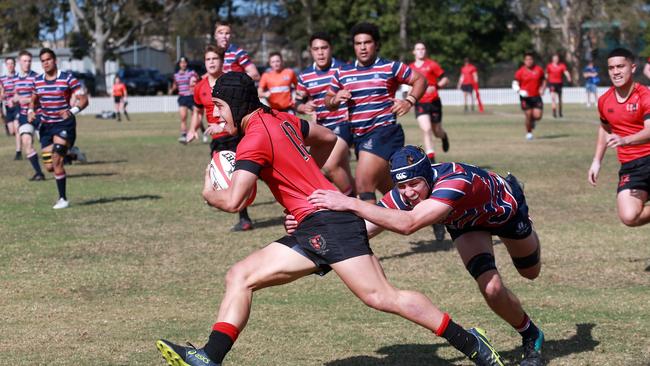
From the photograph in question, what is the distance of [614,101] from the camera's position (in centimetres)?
946

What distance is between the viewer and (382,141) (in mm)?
10547

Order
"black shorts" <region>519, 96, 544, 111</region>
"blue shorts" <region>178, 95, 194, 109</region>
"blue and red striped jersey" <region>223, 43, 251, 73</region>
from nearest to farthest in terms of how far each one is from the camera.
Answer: "blue and red striped jersey" <region>223, 43, 251, 73</region> → "black shorts" <region>519, 96, 544, 111</region> → "blue shorts" <region>178, 95, 194, 109</region>

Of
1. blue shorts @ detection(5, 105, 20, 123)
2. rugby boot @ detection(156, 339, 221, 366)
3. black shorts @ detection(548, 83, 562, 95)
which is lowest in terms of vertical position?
black shorts @ detection(548, 83, 562, 95)

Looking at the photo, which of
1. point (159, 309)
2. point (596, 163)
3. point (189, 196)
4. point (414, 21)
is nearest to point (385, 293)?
point (159, 309)

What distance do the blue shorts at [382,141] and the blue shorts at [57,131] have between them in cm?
558

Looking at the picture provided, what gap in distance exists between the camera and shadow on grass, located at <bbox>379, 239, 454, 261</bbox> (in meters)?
10.6

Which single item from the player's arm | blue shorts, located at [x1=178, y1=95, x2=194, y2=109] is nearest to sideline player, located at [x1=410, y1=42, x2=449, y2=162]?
blue shorts, located at [x1=178, y1=95, x2=194, y2=109]

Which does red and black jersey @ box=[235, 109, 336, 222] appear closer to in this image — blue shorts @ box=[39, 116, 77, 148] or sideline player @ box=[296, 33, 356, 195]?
sideline player @ box=[296, 33, 356, 195]

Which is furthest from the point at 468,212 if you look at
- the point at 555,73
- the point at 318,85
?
the point at 555,73

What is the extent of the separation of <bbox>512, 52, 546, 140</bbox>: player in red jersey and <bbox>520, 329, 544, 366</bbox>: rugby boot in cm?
1954

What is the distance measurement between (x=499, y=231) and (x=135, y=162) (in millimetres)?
16833

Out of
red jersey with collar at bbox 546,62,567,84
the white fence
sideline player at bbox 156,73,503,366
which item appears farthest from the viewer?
the white fence

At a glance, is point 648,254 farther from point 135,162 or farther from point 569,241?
point 135,162

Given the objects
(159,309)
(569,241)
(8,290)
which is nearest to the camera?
(159,309)
